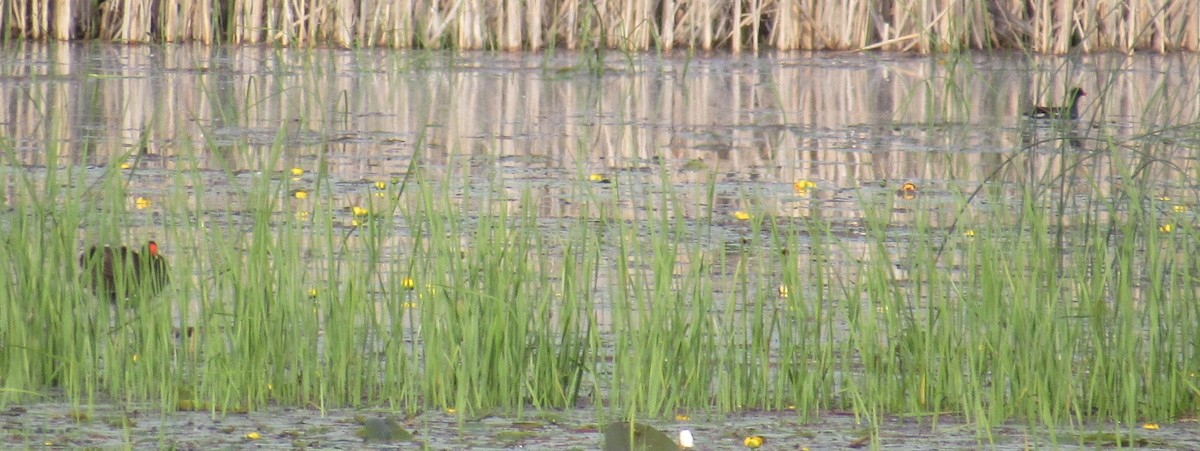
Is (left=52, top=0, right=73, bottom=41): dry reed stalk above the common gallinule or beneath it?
above

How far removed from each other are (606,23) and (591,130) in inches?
169

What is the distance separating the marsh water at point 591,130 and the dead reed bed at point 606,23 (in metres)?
0.26

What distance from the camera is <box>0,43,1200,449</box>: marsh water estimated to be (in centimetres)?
361

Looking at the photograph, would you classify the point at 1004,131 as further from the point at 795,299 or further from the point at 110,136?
the point at 795,299

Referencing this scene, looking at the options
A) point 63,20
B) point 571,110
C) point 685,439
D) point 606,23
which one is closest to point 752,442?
point 685,439

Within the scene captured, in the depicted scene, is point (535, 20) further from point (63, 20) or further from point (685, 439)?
point (685, 439)

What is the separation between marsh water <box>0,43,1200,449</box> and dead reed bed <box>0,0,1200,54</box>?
0.84 feet

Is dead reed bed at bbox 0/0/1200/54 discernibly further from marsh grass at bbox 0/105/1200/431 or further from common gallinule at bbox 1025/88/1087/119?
marsh grass at bbox 0/105/1200/431

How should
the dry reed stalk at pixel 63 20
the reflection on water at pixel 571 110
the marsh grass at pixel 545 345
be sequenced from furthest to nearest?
the dry reed stalk at pixel 63 20
the reflection on water at pixel 571 110
the marsh grass at pixel 545 345

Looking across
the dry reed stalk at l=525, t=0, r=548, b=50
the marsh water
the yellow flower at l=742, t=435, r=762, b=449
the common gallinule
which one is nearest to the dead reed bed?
the dry reed stalk at l=525, t=0, r=548, b=50

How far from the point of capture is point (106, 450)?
2727 millimetres

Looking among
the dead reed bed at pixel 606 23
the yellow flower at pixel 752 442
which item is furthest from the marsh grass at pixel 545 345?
the dead reed bed at pixel 606 23

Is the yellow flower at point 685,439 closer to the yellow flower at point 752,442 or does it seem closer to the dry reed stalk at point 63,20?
the yellow flower at point 752,442

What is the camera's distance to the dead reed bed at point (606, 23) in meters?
11.6
